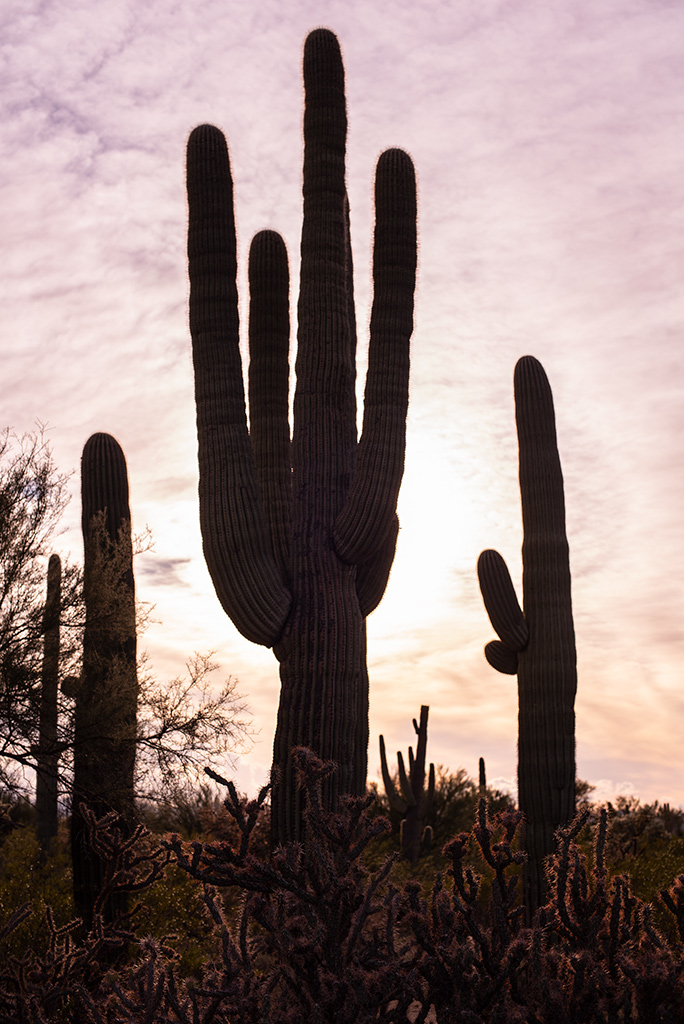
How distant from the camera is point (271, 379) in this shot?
9992 millimetres

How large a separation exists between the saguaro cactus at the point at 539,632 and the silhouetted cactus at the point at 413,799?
4441 millimetres

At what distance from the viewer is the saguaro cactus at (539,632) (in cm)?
1075

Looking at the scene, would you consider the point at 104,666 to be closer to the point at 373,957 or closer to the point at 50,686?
the point at 50,686

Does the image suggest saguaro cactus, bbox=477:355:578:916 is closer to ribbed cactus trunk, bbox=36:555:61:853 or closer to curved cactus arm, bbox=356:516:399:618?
curved cactus arm, bbox=356:516:399:618

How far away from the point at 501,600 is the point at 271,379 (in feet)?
12.8

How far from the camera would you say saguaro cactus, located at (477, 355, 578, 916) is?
1075cm

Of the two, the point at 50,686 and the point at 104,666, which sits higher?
the point at 104,666

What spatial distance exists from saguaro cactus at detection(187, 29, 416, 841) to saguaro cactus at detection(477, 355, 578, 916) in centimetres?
240

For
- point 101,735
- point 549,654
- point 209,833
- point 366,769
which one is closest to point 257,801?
point 366,769

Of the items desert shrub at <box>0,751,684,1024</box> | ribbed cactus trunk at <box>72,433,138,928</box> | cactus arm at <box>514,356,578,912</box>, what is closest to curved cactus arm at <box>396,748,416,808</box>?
cactus arm at <box>514,356,578,912</box>

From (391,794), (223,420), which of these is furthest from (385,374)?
(391,794)

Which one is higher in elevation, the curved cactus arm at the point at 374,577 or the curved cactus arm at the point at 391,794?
the curved cactus arm at the point at 374,577

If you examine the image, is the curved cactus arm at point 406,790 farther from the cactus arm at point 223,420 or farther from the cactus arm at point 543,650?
the cactus arm at point 223,420

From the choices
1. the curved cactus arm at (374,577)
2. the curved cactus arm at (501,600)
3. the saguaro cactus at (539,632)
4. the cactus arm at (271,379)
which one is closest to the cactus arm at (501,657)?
the saguaro cactus at (539,632)
